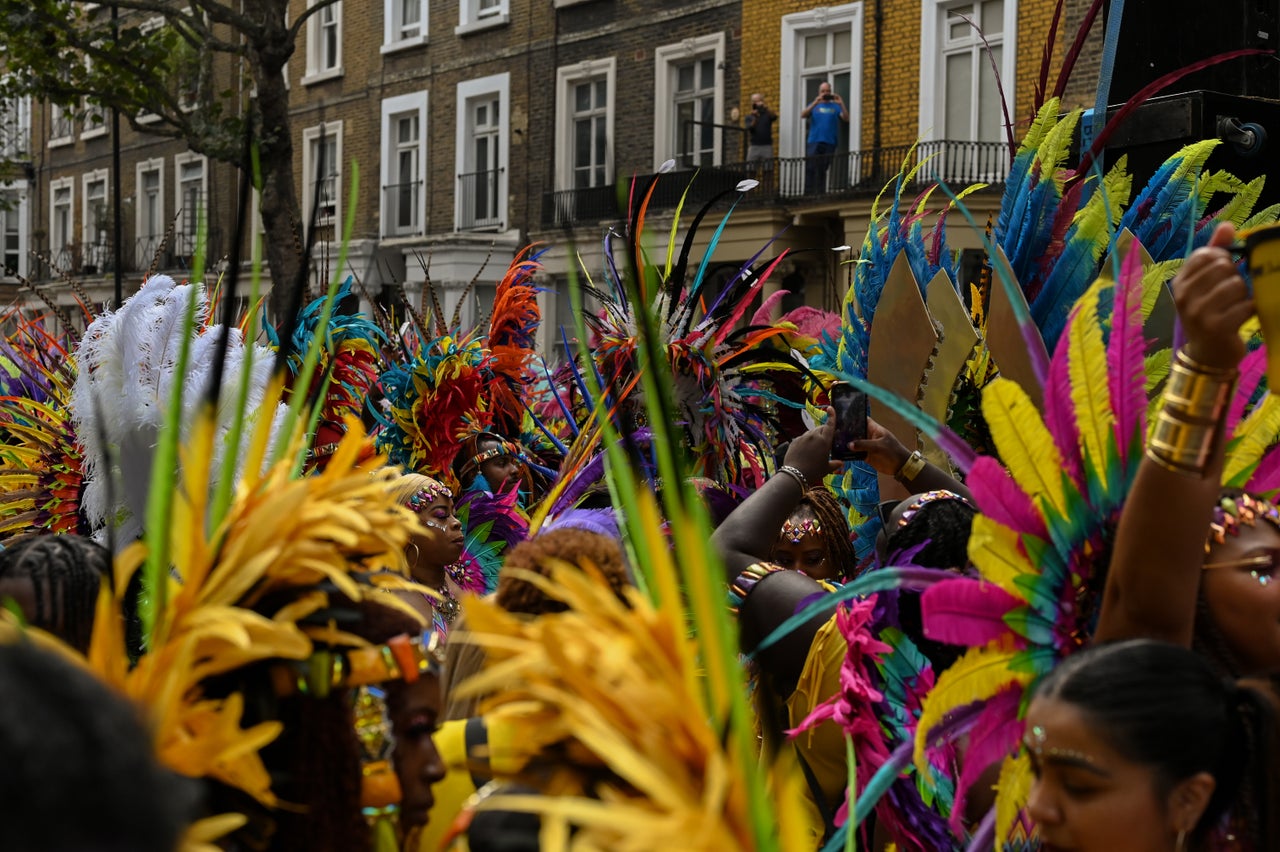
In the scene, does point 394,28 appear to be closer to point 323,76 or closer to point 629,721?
point 323,76

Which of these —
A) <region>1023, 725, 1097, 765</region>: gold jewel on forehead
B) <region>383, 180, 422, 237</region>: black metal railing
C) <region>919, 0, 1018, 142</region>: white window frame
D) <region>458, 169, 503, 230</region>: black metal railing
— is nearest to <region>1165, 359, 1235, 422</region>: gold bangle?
<region>1023, 725, 1097, 765</region>: gold jewel on forehead

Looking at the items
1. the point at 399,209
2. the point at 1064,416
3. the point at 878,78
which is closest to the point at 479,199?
the point at 399,209

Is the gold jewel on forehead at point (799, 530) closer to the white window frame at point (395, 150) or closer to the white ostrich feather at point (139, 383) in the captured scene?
the white ostrich feather at point (139, 383)

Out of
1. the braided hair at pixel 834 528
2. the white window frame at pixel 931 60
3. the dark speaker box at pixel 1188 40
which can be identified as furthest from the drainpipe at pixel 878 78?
the braided hair at pixel 834 528

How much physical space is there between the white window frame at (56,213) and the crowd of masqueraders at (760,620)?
96.2ft

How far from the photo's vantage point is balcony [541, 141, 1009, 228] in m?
16.2

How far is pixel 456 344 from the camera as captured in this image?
6.30m

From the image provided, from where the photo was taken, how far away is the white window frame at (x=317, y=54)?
24.8 metres

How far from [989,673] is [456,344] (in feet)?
14.5

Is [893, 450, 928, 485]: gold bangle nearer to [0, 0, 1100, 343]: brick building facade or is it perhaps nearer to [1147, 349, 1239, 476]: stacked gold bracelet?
[1147, 349, 1239, 476]: stacked gold bracelet

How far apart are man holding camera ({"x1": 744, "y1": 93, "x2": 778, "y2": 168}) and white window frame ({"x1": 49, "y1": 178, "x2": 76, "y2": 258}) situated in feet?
58.5

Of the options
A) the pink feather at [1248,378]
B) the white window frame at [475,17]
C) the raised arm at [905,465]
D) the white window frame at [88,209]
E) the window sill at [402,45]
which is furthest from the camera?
the white window frame at [88,209]

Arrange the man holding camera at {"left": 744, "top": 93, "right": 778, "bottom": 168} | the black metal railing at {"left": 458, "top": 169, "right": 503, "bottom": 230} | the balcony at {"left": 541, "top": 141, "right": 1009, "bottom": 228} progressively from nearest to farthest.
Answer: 1. the balcony at {"left": 541, "top": 141, "right": 1009, "bottom": 228}
2. the man holding camera at {"left": 744, "top": 93, "right": 778, "bottom": 168}
3. the black metal railing at {"left": 458, "top": 169, "right": 503, "bottom": 230}

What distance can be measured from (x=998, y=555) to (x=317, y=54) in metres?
24.6
